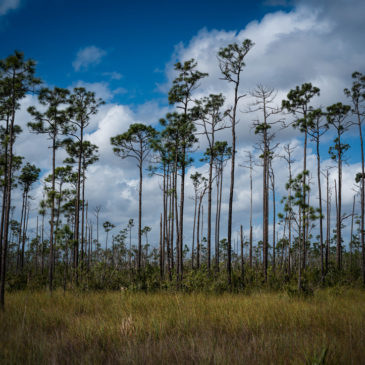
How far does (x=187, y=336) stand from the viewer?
4762 mm

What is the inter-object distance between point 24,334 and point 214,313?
12.7 feet

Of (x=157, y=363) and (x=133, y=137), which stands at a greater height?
(x=133, y=137)

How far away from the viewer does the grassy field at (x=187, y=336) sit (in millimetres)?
3787

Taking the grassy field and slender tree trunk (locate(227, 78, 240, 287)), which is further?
slender tree trunk (locate(227, 78, 240, 287))

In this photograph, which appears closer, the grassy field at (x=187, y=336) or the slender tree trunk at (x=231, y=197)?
the grassy field at (x=187, y=336)

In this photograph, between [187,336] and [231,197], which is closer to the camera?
[187,336]

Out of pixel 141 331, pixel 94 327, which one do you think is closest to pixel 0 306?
pixel 94 327

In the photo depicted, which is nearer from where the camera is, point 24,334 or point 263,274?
point 24,334

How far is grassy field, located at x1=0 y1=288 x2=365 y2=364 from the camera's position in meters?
3.79

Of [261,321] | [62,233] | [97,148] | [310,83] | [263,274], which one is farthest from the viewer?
[97,148]

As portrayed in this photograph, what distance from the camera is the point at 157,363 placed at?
371 cm

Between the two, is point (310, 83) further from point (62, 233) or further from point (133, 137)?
point (62, 233)

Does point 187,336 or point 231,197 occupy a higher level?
point 231,197

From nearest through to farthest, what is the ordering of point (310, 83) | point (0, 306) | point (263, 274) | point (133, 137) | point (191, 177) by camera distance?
point (0, 306) < point (263, 274) < point (310, 83) < point (133, 137) < point (191, 177)
